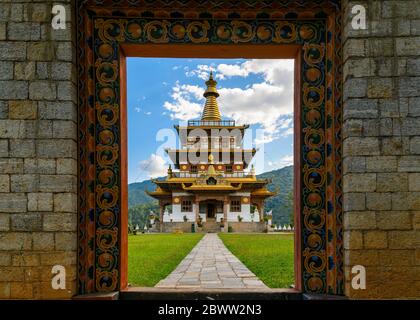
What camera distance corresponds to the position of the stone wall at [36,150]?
404 centimetres

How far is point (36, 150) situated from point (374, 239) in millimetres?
3777

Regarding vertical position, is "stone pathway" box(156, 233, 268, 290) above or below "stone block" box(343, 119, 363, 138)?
below

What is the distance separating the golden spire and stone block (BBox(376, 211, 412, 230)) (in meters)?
33.1

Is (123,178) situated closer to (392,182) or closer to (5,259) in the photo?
(5,259)

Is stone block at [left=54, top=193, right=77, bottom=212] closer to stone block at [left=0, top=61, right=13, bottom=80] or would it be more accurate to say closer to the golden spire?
stone block at [left=0, top=61, right=13, bottom=80]

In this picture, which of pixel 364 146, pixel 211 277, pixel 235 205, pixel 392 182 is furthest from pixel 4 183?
pixel 235 205

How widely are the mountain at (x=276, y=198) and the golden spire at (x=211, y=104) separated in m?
7.84

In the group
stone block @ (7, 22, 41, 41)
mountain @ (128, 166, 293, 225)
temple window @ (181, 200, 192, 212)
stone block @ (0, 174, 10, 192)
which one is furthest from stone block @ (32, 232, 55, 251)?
temple window @ (181, 200, 192, 212)

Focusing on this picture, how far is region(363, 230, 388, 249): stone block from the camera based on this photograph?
404cm

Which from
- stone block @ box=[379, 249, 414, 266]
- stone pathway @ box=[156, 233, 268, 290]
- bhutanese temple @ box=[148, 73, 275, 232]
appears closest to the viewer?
stone block @ box=[379, 249, 414, 266]

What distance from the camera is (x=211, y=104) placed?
38.0 meters

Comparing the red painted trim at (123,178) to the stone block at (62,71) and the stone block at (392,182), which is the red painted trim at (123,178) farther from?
the stone block at (392,182)

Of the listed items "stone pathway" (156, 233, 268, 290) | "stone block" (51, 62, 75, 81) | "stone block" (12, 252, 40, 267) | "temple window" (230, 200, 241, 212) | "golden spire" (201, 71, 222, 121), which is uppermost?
"golden spire" (201, 71, 222, 121)
